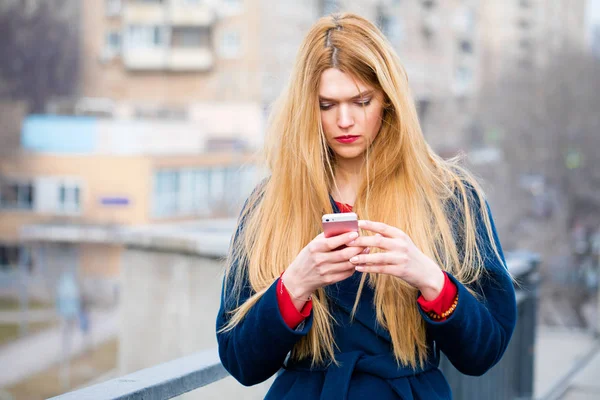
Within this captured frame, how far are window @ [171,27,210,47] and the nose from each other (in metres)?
48.0

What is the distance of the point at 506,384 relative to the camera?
13.4 feet

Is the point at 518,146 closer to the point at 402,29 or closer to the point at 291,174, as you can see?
the point at 402,29

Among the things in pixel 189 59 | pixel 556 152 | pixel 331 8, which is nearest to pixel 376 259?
pixel 331 8

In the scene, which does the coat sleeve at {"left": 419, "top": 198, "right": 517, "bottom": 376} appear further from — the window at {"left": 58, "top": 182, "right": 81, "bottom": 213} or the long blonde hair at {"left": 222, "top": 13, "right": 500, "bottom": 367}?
the window at {"left": 58, "top": 182, "right": 81, "bottom": 213}

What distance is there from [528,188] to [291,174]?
3618 centimetres

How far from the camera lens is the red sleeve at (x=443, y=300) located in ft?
5.06

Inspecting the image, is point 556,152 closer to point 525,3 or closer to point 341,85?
point 525,3

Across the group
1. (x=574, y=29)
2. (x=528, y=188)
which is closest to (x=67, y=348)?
(x=528, y=188)

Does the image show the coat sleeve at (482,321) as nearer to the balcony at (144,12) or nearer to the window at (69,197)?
the window at (69,197)

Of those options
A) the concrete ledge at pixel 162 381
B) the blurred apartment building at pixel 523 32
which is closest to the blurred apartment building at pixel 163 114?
the blurred apartment building at pixel 523 32

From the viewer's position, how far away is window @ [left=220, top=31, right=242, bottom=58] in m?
47.2

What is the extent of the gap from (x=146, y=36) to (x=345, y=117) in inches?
1933


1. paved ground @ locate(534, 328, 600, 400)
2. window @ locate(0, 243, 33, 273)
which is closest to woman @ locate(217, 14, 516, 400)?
paved ground @ locate(534, 328, 600, 400)

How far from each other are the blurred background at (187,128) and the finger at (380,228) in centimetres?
2493
